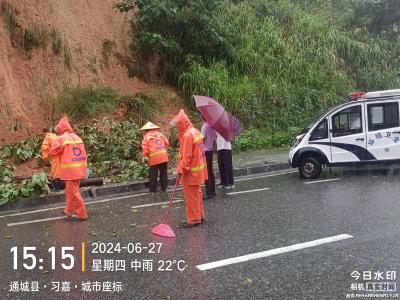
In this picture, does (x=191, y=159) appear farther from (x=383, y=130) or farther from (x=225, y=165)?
(x=383, y=130)

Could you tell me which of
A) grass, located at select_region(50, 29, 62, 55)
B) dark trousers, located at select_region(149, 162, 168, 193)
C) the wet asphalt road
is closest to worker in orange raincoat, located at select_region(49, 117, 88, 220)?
the wet asphalt road

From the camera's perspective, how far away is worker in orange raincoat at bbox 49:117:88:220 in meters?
7.94

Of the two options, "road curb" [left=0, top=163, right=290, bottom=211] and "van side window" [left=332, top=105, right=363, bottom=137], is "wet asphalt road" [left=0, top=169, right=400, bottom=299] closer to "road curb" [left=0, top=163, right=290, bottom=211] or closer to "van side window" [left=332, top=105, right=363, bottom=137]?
"road curb" [left=0, top=163, right=290, bottom=211]

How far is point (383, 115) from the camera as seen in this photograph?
10.8 meters

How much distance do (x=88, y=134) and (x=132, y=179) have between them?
2.85 m

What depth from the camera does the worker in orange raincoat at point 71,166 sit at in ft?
26.1

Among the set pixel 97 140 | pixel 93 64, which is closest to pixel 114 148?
pixel 97 140

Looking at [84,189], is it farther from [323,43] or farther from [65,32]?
[323,43]

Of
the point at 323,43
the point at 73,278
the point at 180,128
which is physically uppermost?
the point at 323,43

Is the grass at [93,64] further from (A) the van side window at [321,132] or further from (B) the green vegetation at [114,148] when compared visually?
(A) the van side window at [321,132]

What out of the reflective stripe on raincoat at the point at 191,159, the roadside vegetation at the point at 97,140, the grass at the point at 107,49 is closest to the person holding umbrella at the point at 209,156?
the reflective stripe on raincoat at the point at 191,159

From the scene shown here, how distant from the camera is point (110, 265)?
5652mm

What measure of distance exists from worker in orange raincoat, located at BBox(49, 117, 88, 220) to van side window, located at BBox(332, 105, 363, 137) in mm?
5876

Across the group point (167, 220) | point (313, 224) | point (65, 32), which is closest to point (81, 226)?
point (167, 220)
